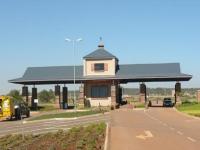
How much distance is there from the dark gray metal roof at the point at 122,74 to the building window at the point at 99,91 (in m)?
1.76

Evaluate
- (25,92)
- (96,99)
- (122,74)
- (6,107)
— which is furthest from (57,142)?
(25,92)

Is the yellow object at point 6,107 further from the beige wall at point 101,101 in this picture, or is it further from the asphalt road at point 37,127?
the beige wall at point 101,101

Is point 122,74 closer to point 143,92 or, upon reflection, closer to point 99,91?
point 143,92

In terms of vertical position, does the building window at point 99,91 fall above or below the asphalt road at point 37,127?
above

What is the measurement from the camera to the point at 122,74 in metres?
71.1

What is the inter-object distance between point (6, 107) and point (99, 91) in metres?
22.8

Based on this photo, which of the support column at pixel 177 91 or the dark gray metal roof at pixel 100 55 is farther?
the dark gray metal roof at pixel 100 55

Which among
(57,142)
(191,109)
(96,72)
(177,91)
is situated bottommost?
(57,142)

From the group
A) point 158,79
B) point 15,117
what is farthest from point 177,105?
point 15,117

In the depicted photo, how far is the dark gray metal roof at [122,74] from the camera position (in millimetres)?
68750

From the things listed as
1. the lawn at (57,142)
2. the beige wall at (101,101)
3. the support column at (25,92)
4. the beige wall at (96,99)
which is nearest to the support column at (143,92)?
the beige wall at (96,99)

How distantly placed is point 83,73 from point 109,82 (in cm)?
416

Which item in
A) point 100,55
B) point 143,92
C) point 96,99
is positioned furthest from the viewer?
point 100,55

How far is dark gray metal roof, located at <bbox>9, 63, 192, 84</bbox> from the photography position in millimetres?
68750
